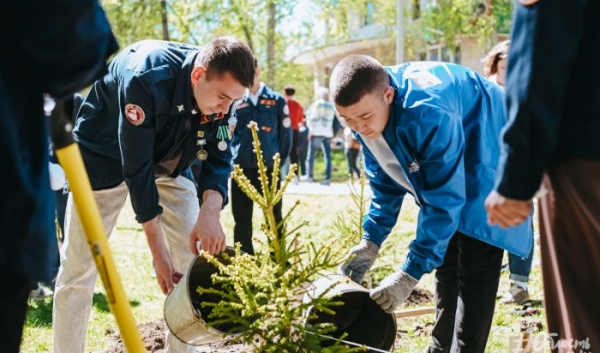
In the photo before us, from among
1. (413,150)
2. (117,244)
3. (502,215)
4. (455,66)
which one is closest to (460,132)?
(413,150)

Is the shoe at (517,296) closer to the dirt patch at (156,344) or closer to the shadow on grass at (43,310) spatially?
the dirt patch at (156,344)

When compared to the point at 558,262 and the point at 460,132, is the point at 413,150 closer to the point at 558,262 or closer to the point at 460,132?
the point at 460,132

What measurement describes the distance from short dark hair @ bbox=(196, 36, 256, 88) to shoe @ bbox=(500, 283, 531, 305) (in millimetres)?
3401

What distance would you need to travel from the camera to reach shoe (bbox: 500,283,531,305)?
598 cm

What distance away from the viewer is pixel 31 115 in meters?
1.95

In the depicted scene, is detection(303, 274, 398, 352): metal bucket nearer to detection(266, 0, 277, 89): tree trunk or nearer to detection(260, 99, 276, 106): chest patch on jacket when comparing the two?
detection(260, 99, 276, 106): chest patch on jacket

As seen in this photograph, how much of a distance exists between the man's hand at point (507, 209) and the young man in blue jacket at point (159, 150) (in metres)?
1.47

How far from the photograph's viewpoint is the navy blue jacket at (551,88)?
7.13ft

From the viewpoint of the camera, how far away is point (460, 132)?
346 cm

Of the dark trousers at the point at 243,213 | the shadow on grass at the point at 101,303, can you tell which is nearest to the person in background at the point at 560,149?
the shadow on grass at the point at 101,303

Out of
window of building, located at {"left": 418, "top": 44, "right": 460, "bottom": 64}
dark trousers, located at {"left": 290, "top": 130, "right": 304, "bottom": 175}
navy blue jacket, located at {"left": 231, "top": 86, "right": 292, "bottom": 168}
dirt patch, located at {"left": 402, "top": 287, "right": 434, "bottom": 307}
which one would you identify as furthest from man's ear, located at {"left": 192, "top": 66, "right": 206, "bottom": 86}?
window of building, located at {"left": 418, "top": 44, "right": 460, "bottom": 64}

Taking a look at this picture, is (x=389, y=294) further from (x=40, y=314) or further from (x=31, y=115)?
(x=40, y=314)

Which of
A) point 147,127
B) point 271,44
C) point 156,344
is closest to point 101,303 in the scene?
point 156,344

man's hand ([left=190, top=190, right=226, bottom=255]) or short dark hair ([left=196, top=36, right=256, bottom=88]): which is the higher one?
short dark hair ([left=196, top=36, right=256, bottom=88])
